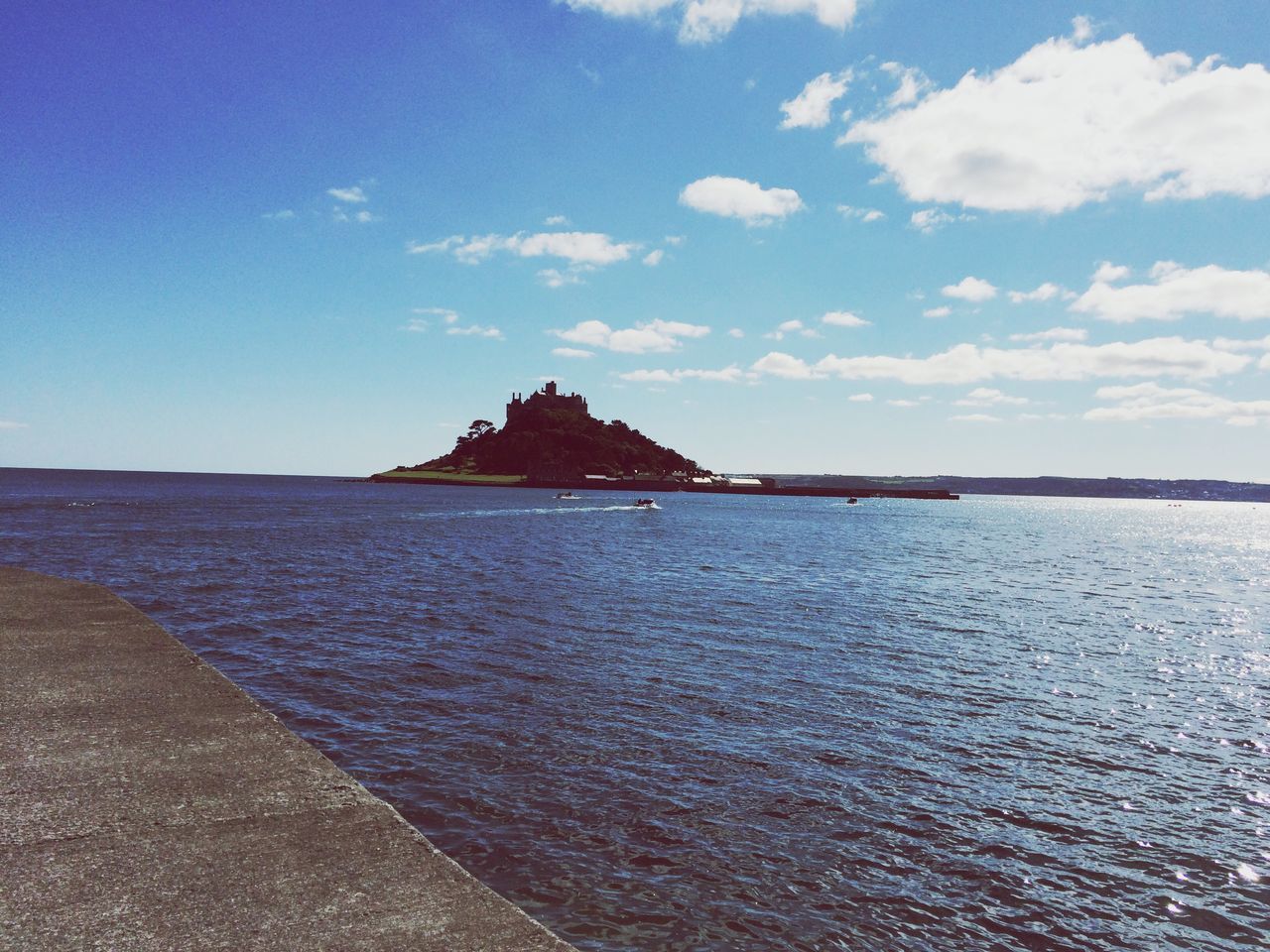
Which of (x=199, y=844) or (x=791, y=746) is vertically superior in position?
(x=199, y=844)

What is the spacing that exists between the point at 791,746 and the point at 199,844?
29.8 ft

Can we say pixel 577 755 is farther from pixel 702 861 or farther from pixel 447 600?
pixel 447 600

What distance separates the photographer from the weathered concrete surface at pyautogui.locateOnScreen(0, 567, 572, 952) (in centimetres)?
449

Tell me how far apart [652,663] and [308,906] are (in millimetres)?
13203

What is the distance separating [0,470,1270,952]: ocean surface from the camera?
772 cm

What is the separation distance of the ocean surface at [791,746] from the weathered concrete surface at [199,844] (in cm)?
225

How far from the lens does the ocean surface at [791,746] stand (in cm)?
772

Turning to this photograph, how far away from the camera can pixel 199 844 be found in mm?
5480

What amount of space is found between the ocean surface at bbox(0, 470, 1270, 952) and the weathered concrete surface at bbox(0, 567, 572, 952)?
2.25m

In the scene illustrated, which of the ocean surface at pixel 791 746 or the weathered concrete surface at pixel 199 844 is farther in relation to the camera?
the ocean surface at pixel 791 746

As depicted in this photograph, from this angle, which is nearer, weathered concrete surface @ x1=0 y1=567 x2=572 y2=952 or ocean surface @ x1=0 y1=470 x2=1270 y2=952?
weathered concrete surface @ x1=0 y1=567 x2=572 y2=952

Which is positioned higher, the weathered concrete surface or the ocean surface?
the weathered concrete surface

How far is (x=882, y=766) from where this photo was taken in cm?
1148

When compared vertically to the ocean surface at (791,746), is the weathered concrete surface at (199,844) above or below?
above
